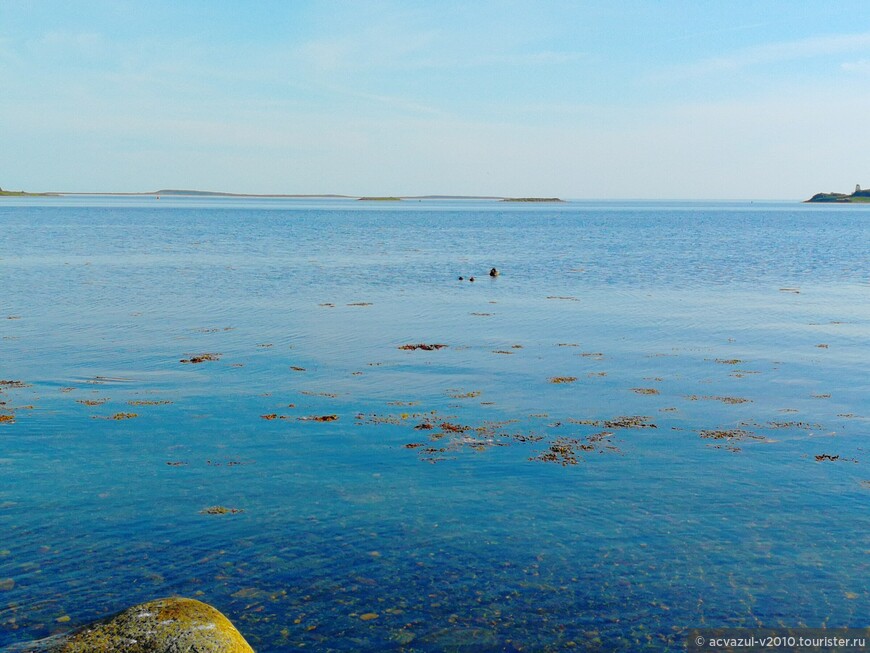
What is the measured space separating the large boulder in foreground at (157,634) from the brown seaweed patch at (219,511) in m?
4.79

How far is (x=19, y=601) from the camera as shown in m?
10.9

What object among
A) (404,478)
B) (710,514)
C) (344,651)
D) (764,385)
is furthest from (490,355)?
(344,651)

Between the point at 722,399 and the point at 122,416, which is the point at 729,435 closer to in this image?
the point at 722,399

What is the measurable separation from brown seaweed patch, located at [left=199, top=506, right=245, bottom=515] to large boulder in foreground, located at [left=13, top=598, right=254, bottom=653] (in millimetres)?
4793

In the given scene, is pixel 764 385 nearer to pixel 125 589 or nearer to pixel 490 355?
pixel 490 355

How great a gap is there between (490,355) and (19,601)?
18127 millimetres

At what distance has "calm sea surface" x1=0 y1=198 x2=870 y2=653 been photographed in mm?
11172

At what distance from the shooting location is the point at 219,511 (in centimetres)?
1405

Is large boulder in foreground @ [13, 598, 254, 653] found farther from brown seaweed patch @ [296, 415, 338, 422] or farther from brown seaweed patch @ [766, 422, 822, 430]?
brown seaweed patch @ [766, 422, 822, 430]

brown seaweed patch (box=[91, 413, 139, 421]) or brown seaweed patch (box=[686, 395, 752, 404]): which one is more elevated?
brown seaweed patch (box=[91, 413, 139, 421])

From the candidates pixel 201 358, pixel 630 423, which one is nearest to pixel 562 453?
pixel 630 423

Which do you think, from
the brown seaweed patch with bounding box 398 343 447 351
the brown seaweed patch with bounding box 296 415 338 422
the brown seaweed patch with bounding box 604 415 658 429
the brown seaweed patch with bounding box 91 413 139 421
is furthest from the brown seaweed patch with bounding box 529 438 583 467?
the brown seaweed patch with bounding box 398 343 447 351

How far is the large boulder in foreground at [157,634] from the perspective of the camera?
8.49 m

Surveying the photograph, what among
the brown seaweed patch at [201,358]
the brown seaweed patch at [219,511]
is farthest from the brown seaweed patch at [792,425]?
the brown seaweed patch at [201,358]
